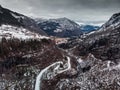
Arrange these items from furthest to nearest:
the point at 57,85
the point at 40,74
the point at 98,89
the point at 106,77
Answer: the point at 40,74, the point at 106,77, the point at 57,85, the point at 98,89

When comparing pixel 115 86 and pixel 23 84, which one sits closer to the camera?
pixel 115 86

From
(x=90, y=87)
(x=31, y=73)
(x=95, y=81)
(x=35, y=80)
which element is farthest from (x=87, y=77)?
(x=31, y=73)

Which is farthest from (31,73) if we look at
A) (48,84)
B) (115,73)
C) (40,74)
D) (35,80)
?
(115,73)

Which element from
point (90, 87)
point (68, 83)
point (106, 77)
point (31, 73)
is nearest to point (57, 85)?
point (68, 83)

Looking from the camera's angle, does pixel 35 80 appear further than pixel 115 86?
Yes

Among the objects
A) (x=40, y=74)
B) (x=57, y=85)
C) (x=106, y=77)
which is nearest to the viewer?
(x=57, y=85)

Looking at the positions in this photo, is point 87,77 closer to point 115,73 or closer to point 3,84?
point 115,73

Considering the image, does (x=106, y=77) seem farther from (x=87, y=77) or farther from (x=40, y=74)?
(x=40, y=74)

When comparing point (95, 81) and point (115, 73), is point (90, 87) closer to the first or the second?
point (95, 81)
